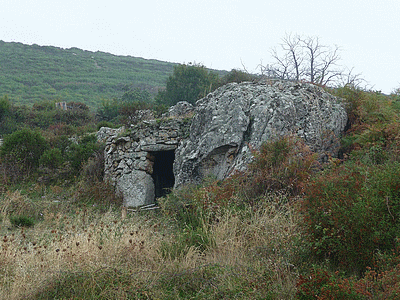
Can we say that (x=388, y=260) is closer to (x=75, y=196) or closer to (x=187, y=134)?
(x=187, y=134)

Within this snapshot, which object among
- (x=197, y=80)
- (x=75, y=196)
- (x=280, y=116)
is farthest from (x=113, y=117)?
(x=280, y=116)

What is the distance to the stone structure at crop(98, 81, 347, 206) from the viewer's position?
348 inches

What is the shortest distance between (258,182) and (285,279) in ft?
10.4

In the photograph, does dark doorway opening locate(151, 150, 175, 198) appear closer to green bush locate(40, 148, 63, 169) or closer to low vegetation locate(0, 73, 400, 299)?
low vegetation locate(0, 73, 400, 299)

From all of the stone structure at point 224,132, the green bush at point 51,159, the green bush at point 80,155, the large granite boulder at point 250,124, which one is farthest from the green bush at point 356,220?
the green bush at point 51,159

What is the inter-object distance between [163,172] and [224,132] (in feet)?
12.4

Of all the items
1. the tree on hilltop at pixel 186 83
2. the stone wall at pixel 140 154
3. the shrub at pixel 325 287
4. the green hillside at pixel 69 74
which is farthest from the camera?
the green hillside at pixel 69 74

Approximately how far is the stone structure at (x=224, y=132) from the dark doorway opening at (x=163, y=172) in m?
0.46

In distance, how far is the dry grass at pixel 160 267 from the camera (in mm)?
3996

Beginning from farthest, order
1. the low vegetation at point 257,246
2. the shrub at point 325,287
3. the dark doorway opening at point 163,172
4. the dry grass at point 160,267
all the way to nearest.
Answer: the dark doorway opening at point 163,172 < the dry grass at point 160,267 < the low vegetation at point 257,246 < the shrub at point 325,287

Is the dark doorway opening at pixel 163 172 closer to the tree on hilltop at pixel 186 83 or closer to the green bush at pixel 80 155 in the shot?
the green bush at pixel 80 155

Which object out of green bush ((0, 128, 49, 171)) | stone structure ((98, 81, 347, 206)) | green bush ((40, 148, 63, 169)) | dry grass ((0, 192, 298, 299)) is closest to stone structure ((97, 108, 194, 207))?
stone structure ((98, 81, 347, 206))

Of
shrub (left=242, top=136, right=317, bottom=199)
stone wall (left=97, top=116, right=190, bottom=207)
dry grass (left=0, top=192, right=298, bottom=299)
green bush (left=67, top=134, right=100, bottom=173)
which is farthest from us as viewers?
green bush (left=67, top=134, right=100, bottom=173)

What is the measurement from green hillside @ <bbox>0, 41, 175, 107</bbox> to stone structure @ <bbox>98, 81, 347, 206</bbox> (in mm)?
26044
